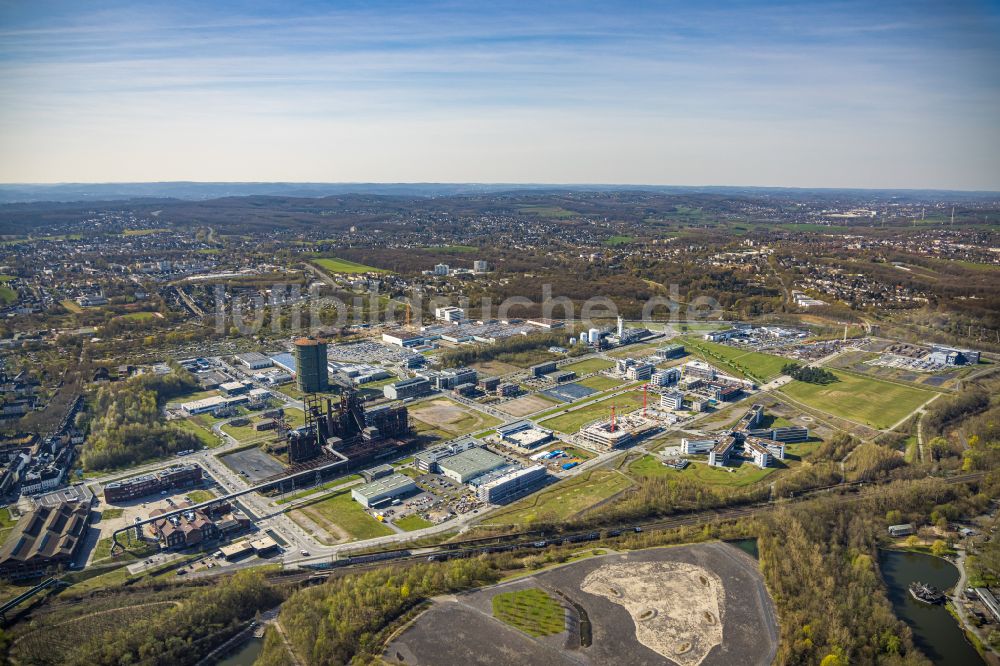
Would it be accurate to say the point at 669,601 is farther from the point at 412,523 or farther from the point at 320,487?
the point at 320,487

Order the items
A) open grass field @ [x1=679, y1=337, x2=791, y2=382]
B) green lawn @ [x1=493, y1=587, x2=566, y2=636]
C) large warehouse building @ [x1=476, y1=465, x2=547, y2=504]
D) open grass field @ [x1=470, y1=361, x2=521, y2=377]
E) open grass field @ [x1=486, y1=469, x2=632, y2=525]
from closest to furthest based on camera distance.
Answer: green lawn @ [x1=493, y1=587, x2=566, y2=636], open grass field @ [x1=486, y1=469, x2=632, y2=525], large warehouse building @ [x1=476, y1=465, x2=547, y2=504], open grass field @ [x1=470, y1=361, x2=521, y2=377], open grass field @ [x1=679, y1=337, x2=791, y2=382]

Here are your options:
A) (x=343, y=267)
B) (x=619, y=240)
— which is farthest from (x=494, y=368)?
(x=619, y=240)

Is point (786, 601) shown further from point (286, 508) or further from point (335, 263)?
point (335, 263)

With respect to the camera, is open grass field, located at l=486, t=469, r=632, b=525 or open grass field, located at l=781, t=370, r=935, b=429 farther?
open grass field, located at l=781, t=370, r=935, b=429

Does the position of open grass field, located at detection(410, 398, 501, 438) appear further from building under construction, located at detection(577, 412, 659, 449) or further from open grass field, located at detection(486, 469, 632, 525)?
open grass field, located at detection(486, 469, 632, 525)

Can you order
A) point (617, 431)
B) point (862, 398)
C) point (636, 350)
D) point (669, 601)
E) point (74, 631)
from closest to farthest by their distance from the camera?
point (74, 631), point (669, 601), point (617, 431), point (862, 398), point (636, 350)


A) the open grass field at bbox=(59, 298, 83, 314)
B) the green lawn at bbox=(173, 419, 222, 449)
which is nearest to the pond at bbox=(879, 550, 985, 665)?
the green lawn at bbox=(173, 419, 222, 449)

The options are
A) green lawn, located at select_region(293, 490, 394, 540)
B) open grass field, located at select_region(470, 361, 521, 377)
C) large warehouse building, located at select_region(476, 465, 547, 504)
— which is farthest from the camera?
open grass field, located at select_region(470, 361, 521, 377)
